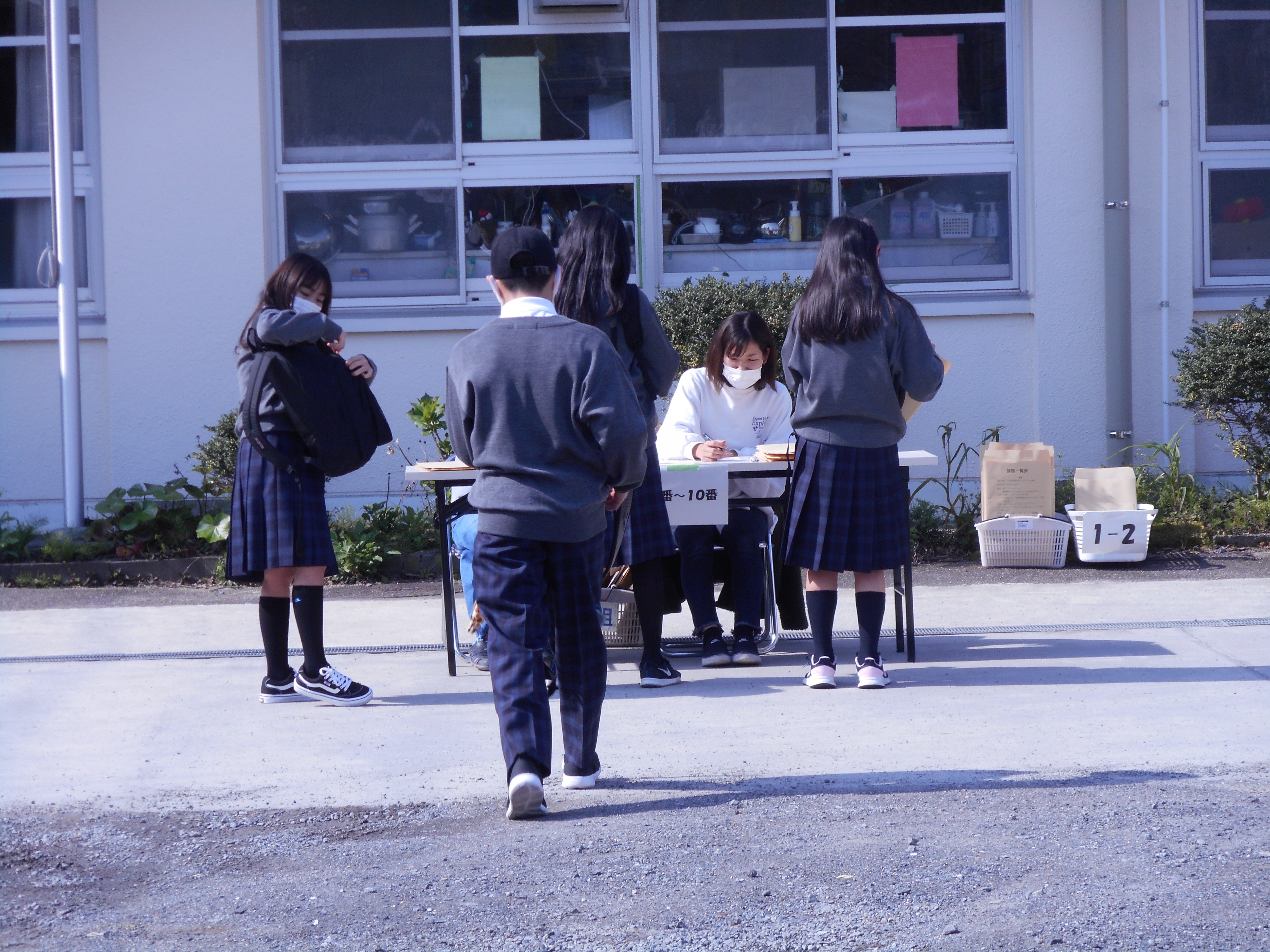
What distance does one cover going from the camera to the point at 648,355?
4.97 meters

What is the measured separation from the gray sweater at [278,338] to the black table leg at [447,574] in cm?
73

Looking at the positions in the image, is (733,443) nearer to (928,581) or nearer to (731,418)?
(731,418)

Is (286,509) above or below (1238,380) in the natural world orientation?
below

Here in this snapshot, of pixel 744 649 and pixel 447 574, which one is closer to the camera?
pixel 447 574

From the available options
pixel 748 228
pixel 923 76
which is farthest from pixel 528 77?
pixel 923 76

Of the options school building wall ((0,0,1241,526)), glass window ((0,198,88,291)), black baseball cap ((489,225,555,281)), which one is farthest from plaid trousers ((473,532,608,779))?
glass window ((0,198,88,291))

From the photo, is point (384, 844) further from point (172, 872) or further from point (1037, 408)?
point (1037, 408)

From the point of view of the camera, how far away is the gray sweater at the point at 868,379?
4.98m

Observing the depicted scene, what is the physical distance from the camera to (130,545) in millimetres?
7961

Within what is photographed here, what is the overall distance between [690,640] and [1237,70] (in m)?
5.69

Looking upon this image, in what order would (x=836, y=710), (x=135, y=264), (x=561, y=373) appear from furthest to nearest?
(x=135, y=264) → (x=836, y=710) → (x=561, y=373)

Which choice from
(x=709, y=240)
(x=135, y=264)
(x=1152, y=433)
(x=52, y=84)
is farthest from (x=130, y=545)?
(x=1152, y=433)

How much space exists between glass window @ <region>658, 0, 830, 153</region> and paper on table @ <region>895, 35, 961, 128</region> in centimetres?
48

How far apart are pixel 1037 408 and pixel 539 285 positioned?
549 centimetres
